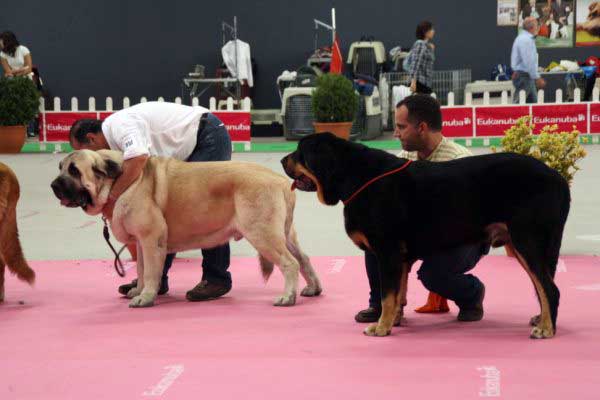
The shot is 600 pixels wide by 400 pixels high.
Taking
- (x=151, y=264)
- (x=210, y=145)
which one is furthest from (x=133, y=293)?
(x=210, y=145)

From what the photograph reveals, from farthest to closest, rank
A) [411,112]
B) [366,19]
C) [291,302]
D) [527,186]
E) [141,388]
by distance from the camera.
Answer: [366,19], [291,302], [411,112], [527,186], [141,388]

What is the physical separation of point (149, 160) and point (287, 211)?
934 mm

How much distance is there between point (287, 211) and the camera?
5844 mm

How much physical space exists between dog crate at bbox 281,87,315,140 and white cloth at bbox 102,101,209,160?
10.1 m

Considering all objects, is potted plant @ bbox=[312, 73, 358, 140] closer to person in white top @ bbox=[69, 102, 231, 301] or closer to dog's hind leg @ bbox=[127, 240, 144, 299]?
person in white top @ bbox=[69, 102, 231, 301]

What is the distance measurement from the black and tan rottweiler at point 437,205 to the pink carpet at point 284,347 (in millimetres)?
310

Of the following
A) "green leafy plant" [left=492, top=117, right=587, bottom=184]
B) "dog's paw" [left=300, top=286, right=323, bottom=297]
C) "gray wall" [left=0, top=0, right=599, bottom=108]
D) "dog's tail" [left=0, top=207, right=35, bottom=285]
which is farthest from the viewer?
"gray wall" [left=0, top=0, right=599, bottom=108]

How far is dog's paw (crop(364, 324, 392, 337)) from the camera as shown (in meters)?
4.79

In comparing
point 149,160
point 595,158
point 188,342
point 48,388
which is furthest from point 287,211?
point 595,158

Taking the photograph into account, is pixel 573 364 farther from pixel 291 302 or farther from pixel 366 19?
pixel 366 19

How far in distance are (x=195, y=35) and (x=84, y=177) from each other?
14146 millimetres

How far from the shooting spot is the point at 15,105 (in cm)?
1527

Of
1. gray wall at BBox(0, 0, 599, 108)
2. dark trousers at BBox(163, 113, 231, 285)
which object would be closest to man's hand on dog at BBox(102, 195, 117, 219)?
dark trousers at BBox(163, 113, 231, 285)

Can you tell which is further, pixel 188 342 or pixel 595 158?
pixel 595 158
